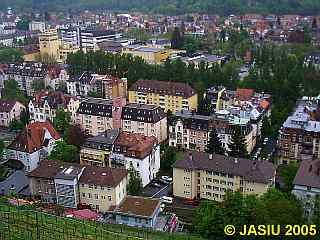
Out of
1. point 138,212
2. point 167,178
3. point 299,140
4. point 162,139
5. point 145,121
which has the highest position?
point 145,121

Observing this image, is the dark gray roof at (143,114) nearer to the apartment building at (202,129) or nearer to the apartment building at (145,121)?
the apartment building at (145,121)

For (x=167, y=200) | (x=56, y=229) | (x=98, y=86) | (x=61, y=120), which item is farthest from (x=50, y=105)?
(x=56, y=229)

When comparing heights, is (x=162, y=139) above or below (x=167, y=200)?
above

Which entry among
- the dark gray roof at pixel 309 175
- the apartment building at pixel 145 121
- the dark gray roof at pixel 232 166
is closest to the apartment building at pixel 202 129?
the apartment building at pixel 145 121

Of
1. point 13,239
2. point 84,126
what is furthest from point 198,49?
point 13,239

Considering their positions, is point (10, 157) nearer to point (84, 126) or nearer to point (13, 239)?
point (84, 126)

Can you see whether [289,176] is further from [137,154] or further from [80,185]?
[80,185]

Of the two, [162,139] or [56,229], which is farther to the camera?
[162,139]
